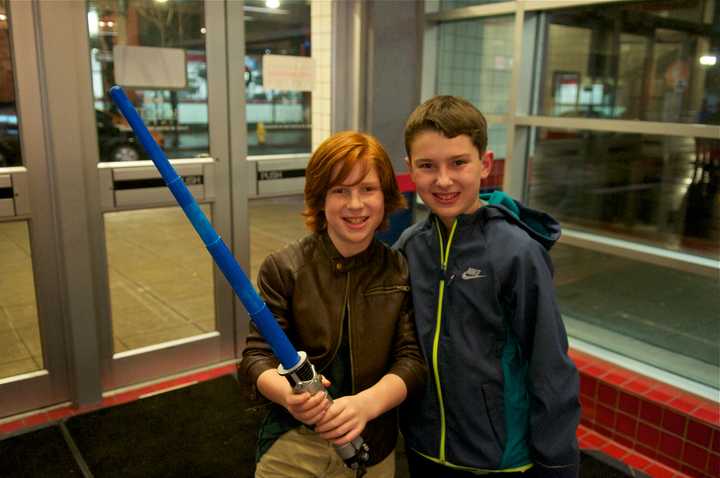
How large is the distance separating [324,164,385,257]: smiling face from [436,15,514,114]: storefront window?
2.80 meters

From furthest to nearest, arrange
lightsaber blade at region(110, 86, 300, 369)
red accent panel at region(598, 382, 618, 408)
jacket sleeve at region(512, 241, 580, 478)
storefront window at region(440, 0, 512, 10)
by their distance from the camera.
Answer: storefront window at region(440, 0, 512, 10) → red accent panel at region(598, 382, 618, 408) → jacket sleeve at region(512, 241, 580, 478) → lightsaber blade at region(110, 86, 300, 369)

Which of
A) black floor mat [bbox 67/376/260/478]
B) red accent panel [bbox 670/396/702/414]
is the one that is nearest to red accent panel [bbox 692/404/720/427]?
red accent panel [bbox 670/396/702/414]

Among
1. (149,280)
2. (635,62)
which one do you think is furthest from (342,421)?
(635,62)

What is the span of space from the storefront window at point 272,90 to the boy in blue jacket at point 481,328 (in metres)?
2.22

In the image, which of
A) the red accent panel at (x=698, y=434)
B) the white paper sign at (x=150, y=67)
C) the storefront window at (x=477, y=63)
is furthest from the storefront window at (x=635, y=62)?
the white paper sign at (x=150, y=67)

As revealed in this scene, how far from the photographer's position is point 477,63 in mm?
4148

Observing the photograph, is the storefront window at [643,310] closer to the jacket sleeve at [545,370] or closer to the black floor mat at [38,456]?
the jacket sleeve at [545,370]

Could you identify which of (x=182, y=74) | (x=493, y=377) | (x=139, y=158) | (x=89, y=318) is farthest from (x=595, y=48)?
(x=89, y=318)

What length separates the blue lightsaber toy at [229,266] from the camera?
107cm

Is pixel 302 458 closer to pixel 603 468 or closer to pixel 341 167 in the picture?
pixel 341 167

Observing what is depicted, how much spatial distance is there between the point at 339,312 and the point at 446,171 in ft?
1.33

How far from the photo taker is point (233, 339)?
365cm

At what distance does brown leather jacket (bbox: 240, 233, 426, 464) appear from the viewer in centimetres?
140

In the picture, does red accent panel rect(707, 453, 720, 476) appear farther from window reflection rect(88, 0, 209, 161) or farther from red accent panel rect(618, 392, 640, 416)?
window reflection rect(88, 0, 209, 161)
